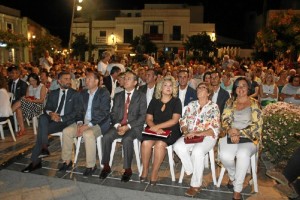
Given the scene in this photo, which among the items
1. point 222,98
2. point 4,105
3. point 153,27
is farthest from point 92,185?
point 153,27

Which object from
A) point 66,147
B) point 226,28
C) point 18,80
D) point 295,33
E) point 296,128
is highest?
point 226,28

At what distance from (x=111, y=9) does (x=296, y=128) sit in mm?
44794

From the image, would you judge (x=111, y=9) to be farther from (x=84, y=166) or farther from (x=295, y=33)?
(x=84, y=166)

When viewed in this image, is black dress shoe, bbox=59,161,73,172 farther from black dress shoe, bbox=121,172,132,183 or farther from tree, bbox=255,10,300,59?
tree, bbox=255,10,300,59

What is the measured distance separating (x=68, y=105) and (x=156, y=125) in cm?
167

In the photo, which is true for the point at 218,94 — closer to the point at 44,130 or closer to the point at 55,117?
the point at 55,117

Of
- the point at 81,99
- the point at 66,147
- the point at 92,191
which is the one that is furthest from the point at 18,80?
the point at 92,191

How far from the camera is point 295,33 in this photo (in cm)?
1330

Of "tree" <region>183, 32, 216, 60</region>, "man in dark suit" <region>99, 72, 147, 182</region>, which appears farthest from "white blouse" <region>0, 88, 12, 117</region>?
"tree" <region>183, 32, 216, 60</region>

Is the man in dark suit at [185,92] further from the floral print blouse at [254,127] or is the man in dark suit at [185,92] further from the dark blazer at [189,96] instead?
the floral print blouse at [254,127]

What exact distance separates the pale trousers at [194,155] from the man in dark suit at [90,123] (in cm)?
128

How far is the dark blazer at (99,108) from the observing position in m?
5.28

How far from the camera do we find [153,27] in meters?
39.3

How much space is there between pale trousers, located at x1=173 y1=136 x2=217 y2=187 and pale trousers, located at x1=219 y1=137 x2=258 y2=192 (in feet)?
0.70
